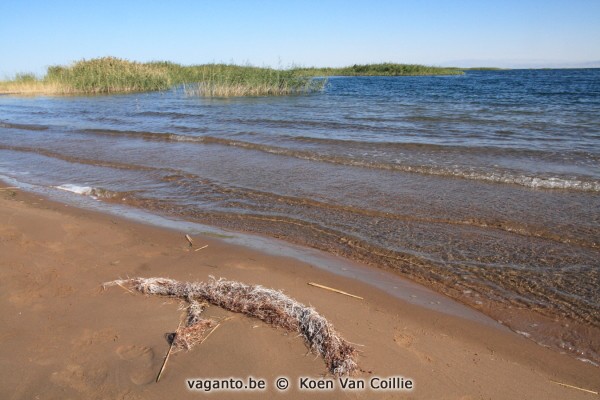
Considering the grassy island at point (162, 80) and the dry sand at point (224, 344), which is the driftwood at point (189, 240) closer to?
the dry sand at point (224, 344)

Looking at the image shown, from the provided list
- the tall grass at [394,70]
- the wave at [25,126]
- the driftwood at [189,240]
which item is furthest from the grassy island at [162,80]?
the tall grass at [394,70]

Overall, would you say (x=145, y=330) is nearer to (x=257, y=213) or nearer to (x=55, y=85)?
(x=257, y=213)

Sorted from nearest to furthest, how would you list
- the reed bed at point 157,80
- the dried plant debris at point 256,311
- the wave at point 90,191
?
the dried plant debris at point 256,311 < the wave at point 90,191 < the reed bed at point 157,80

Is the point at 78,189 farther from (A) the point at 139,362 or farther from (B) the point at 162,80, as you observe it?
(B) the point at 162,80

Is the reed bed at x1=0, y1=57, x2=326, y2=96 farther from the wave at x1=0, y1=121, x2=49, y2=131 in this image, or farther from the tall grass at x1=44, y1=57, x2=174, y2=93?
the wave at x1=0, y1=121, x2=49, y2=131

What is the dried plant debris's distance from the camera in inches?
117

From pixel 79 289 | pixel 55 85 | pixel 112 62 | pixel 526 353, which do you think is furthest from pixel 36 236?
pixel 112 62

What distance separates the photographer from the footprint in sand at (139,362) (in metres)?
2.72

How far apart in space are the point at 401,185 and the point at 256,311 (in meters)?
5.41

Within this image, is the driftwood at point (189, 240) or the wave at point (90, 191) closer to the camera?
the driftwood at point (189, 240)

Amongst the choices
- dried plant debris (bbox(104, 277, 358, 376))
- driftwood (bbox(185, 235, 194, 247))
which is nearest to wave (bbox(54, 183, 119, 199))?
driftwood (bbox(185, 235, 194, 247))

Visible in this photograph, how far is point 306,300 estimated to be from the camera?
3.88m

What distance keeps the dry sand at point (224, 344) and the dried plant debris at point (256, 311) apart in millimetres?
84

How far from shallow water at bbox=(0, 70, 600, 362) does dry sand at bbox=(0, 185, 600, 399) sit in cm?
64
